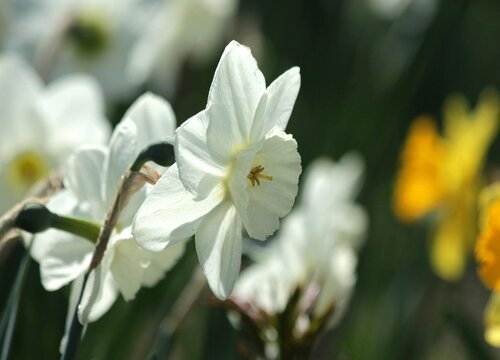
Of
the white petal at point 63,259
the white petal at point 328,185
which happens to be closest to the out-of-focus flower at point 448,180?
the white petal at point 328,185

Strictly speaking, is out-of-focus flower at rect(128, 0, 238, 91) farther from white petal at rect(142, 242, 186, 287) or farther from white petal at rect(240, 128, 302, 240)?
white petal at rect(240, 128, 302, 240)

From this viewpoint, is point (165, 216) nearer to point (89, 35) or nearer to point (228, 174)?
point (228, 174)

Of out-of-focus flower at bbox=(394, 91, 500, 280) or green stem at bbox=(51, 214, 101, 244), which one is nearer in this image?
green stem at bbox=(51, 214, 101, 244)

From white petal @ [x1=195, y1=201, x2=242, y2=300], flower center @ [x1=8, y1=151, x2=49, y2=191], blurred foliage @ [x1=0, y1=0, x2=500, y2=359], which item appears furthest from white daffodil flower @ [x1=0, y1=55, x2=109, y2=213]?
white petal @ [x1=195, y1=201, x2=242, y2=300]

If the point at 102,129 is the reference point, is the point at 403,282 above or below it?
below

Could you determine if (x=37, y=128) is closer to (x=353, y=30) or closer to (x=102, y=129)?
(x=102, y=129)

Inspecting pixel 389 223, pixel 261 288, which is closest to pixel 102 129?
pixel 261 288
